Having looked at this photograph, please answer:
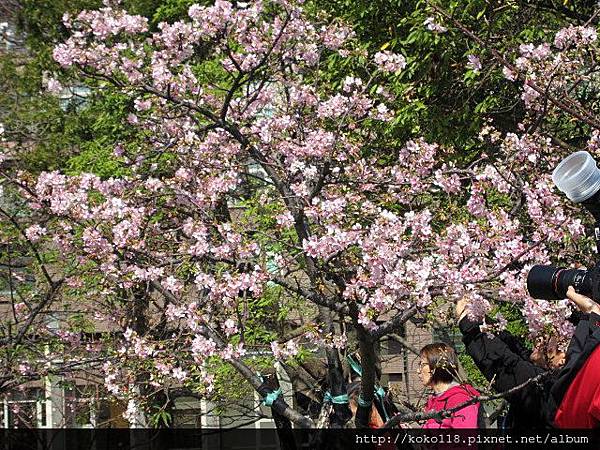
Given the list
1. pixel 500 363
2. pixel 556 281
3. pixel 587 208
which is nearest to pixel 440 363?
pixel 500 363

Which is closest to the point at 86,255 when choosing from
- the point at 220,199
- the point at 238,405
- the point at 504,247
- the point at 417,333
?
the point at 220,199

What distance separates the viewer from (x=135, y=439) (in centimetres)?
917

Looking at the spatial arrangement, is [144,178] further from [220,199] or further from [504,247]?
[504,247]

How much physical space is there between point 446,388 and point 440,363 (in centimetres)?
16

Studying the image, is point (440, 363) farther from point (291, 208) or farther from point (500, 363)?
point (291, 208)

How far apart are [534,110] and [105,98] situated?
19.7 feet

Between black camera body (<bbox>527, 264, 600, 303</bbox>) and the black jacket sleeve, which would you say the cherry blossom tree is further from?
black camera body (<bbox>527, 264, 600, 303</bbox>)

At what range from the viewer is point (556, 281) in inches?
119

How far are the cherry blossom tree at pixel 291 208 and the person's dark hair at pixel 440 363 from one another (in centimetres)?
23

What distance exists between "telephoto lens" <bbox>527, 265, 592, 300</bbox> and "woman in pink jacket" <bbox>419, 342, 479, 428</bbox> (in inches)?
36.8

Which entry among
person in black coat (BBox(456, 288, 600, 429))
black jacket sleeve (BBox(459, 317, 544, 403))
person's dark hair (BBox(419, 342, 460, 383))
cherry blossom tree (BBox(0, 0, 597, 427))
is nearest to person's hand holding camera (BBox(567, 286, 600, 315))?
person in black coat (BBox(456, 288, 600, 429))

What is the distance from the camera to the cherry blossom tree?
441cm

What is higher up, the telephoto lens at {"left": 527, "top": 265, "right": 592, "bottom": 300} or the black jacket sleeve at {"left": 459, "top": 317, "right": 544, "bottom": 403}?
the telephoto lens at {"left": 527, "top": 265, "right": 592, "bottom": 300}

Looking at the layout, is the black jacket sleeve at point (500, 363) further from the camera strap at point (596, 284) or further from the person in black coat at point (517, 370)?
the camera strap at point (596, 284)
